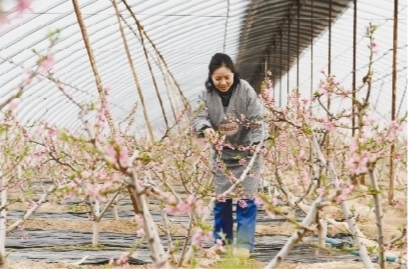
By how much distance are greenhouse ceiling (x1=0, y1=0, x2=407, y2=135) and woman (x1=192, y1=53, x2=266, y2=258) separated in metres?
2.49

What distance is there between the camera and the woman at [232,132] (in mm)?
4773

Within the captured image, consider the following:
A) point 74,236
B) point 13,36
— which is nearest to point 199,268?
point 74,236

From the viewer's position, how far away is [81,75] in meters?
12.8

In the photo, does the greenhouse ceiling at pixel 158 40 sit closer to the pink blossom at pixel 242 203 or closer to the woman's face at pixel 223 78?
the woman's face at pixel 223 78

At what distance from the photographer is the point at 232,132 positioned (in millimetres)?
4879

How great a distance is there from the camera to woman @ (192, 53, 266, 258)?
4.77 metres

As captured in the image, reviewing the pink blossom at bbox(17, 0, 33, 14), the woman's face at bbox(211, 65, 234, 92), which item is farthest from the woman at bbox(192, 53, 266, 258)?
the pink blossom at bbox(17, 0, 33, 14)

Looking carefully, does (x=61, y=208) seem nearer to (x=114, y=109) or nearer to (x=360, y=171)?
(x=360, y=171)

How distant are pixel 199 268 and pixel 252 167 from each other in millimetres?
876

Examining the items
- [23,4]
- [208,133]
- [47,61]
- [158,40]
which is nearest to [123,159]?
[47,61]

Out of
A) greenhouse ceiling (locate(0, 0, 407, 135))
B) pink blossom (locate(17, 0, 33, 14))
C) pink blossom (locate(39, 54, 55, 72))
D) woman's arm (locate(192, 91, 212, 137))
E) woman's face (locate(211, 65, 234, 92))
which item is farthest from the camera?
greenhouse ceiling (locate(0, 0, 407, 135))

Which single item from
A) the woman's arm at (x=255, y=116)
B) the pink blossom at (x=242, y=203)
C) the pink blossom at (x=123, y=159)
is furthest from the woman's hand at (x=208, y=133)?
the pink blossom at (x=123, y=159)

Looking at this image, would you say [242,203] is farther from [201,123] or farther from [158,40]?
[158,40]

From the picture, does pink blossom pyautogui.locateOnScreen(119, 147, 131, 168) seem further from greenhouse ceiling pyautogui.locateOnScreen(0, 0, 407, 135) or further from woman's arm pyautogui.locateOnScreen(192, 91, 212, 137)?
greenhouse ceiling pyautogui.locateOnScreen(0, 0, 407, 135)
